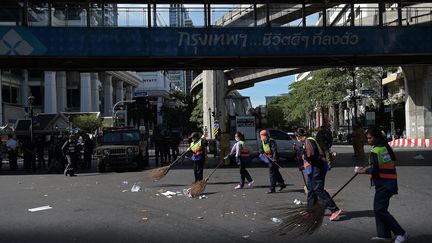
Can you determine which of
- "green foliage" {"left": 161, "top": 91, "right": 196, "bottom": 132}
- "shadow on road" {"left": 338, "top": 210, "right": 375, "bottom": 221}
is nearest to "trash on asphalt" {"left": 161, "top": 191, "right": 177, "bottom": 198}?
"shadow on road" {"left": 338, "top": 210, "right": 375, "bottom": 221}

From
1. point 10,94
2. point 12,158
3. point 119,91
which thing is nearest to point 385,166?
point 12,158

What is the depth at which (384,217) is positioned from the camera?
7.26m

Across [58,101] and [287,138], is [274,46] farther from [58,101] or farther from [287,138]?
[58,101]

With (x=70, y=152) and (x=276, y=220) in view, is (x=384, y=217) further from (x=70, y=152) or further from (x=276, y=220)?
(x=70, y=152)

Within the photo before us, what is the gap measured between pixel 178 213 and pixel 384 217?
445cm

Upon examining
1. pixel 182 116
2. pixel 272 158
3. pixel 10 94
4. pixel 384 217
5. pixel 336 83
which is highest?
pixel 10 94

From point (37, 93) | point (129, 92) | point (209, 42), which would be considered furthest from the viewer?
point (129, 92)

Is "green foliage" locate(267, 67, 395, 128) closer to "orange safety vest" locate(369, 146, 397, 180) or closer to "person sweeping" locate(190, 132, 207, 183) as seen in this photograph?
"person sweeping" locate(190, 132, 207, 183)

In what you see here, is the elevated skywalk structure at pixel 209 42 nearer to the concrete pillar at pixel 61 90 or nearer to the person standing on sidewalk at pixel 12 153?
the person standing on sidewalk at pixel 12 153

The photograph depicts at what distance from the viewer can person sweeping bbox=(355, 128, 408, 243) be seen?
23.8 feet

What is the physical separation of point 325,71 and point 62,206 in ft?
164

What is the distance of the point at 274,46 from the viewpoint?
2183 centimetres

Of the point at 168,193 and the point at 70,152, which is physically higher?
the point at 70,152

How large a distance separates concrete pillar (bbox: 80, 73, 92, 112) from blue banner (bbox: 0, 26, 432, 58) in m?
58.3
